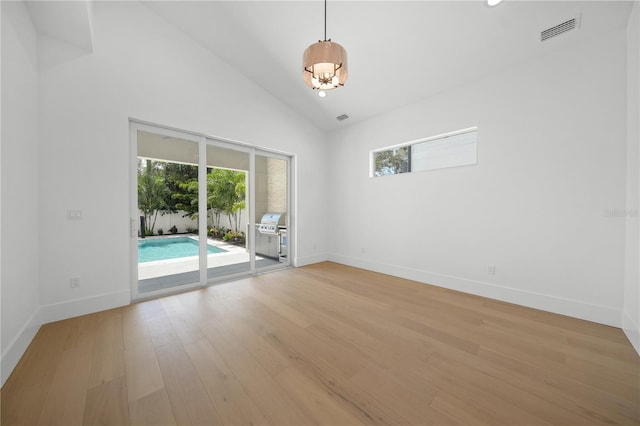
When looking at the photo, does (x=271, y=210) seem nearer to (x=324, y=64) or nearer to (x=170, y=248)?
(x=170, y=248)

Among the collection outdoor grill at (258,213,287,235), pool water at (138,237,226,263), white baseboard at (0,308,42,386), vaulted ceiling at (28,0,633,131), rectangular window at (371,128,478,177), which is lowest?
white baseboard at (0,308,42,386)

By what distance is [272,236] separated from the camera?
505 centimetres

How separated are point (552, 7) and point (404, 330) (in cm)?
367

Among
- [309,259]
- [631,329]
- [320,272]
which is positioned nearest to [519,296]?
[631,329]

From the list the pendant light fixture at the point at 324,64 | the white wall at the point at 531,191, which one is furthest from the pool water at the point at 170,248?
the white wall at the point at 531,191

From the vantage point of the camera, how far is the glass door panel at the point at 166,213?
333 cm

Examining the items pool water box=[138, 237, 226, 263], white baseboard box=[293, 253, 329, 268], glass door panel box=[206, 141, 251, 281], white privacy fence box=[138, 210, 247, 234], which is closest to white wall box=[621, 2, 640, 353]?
white baseboard box=[293, 253, 329, 268]

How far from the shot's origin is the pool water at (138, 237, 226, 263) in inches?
135

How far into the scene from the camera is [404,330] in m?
2.44

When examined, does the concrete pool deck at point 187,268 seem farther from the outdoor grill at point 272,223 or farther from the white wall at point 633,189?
the white wall at point 633,189

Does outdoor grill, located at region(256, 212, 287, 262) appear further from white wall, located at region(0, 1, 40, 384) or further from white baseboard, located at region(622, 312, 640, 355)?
white baseboard, located at region(622, 312, 640, 355)

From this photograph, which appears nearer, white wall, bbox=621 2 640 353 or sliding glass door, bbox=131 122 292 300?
white wall, bbox=621 2 640 353

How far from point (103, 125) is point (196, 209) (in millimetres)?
1512

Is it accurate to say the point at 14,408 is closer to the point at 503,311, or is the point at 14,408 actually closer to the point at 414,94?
A: the point at 503,311
